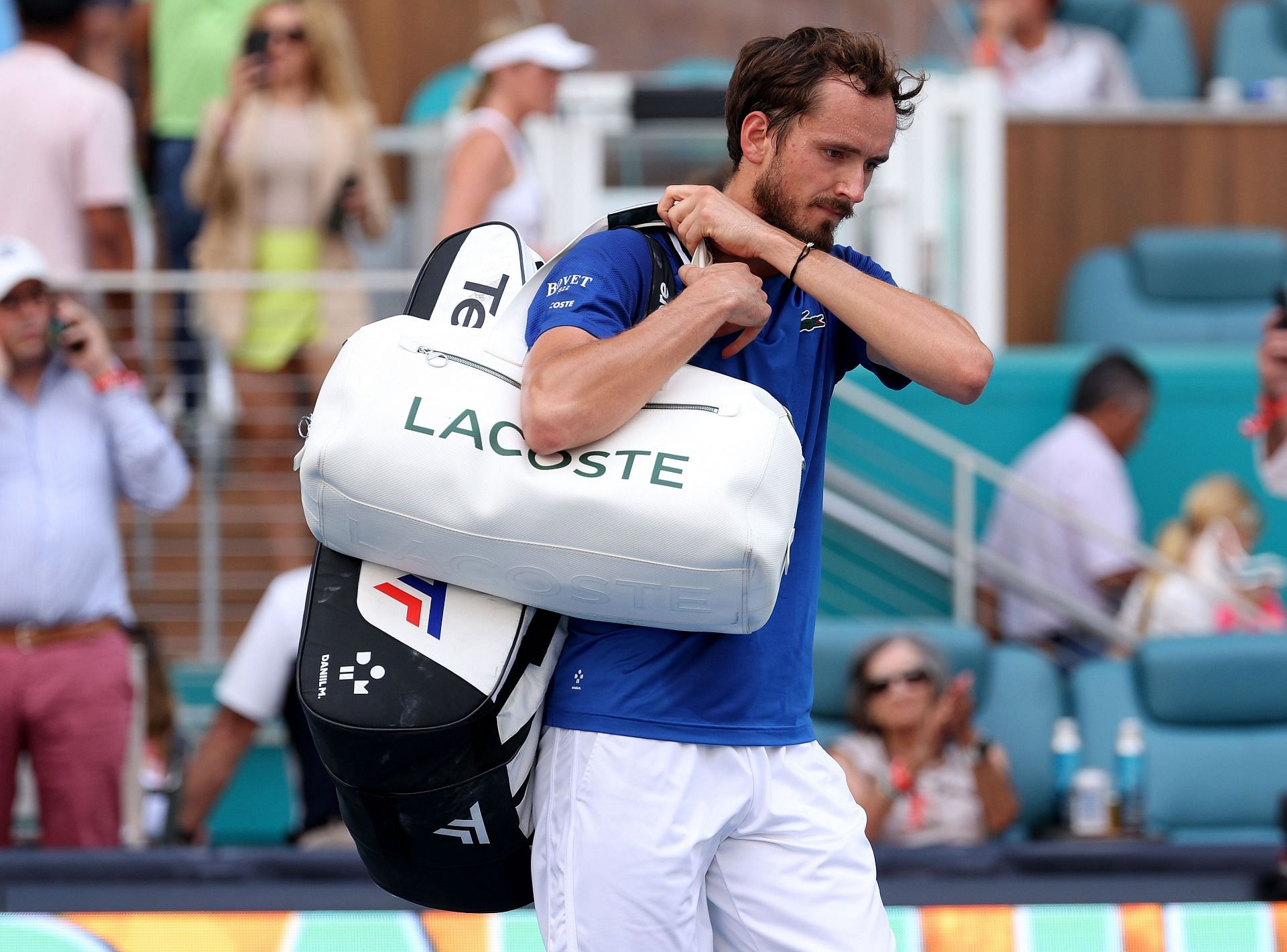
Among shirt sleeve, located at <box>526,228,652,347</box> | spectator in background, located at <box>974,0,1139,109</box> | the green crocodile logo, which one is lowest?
the green crocodile logo

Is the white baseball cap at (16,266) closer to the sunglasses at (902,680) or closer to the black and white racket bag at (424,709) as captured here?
the sunglasses at (902,680)

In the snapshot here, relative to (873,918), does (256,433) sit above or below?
above

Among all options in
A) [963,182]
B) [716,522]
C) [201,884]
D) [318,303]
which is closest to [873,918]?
[716,522]

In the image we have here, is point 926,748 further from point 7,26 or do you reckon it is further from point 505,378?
point 7,26

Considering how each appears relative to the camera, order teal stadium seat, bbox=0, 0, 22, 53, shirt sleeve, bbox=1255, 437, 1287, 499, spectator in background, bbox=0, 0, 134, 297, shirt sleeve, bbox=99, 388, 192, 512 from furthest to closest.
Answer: teal stadium seat, bbox=0, 0, 22, 53 → spectator in background, bbox=0, 0, 134, 297 → shirt sleeve, bbox=99, 388, 192, 512 → shirt sleeve, bbox=1255, 437, 1287, 499

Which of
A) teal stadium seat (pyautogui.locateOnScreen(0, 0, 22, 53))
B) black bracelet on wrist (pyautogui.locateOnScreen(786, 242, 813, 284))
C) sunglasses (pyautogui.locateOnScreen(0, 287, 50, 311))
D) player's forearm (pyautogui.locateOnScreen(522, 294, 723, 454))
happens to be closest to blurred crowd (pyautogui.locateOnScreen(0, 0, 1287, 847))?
sunglasses (pyautogui.locateOnScreen(0, 287, 50, 311))

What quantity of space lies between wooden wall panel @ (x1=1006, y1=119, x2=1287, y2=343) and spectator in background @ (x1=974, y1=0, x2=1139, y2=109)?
46 centimetres

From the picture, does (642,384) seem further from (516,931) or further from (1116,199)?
(1116,199)

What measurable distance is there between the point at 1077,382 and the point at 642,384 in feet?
15.6

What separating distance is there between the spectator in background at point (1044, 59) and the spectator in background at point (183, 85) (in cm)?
344

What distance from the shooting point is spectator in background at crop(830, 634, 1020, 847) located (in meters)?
4.87

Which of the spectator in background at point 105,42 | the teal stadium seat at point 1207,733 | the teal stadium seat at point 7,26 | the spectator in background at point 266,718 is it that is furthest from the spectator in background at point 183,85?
the teal stadium seat at point 1207,733

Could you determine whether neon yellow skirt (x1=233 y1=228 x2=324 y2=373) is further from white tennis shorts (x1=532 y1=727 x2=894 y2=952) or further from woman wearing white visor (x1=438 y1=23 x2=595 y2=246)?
white tennis shorts (x1=532 y1=727 x2=894 y2=952)

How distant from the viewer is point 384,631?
2119mm
